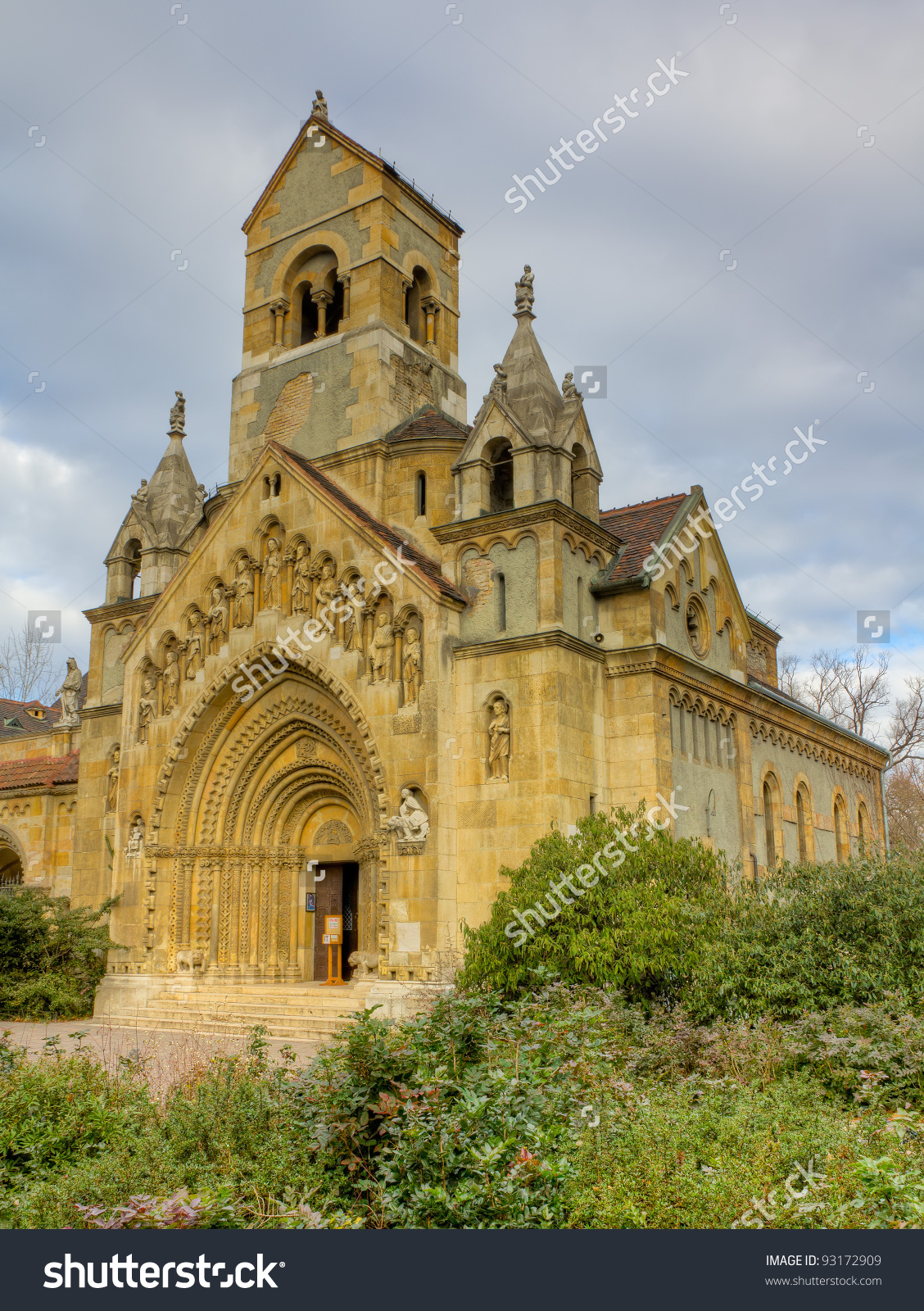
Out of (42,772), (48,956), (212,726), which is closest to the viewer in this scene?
(48,956)

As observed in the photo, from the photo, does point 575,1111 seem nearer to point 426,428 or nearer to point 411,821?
point 411,821

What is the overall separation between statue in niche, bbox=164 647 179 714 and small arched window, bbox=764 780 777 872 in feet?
46.8

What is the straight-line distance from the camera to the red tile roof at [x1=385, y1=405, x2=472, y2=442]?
24125 mm

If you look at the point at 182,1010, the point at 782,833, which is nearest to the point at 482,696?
the point at 182,1010

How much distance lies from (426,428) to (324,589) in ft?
15.9

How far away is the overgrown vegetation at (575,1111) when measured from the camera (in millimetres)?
7156

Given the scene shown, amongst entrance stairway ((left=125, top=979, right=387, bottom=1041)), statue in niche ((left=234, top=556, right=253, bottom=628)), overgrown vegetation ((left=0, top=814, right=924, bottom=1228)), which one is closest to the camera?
overgrown vegetation ((left=0, top=814, right=924, bottom=1228))

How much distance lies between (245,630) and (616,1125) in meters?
16.4

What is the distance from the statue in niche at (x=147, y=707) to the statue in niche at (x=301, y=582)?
A: 14.8 feet

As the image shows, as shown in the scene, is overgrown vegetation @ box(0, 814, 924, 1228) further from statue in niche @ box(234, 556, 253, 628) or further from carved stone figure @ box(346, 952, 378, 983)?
statue in niche @ box(234, 556, 253, 628)

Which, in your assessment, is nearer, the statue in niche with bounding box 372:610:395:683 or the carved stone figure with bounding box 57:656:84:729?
the statue in niche with bounding box 372:610:395:683

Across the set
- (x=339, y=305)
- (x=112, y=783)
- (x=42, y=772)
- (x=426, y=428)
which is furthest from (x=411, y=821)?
(x=42, y=772)

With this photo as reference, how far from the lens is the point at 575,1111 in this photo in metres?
8.98

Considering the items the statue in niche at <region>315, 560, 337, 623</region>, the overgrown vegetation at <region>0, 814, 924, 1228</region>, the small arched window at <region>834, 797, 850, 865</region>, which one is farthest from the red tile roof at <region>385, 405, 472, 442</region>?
the small arched window at <region>834, 797, 850, 865</region>
